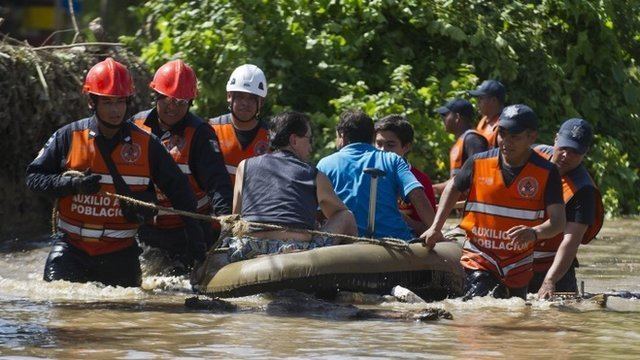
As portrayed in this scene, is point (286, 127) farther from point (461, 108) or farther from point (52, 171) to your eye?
point (461, 108)

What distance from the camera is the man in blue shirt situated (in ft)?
31.3

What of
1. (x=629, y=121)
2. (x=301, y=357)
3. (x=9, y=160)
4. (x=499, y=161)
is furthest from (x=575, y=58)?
(x=301, y=357)

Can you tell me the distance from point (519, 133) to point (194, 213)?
2025 millimetres

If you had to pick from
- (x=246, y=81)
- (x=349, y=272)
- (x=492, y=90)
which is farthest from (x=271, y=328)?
(x=492, y=90)

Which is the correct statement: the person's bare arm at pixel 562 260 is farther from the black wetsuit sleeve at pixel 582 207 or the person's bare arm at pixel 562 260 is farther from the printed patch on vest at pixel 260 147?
the printed patch on vest at pixel 260 147

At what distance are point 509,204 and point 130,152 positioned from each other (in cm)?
232

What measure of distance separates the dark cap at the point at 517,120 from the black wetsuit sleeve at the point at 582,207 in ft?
2.21

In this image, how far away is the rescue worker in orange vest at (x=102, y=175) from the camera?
8.89 m

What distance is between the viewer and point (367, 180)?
9.55 m

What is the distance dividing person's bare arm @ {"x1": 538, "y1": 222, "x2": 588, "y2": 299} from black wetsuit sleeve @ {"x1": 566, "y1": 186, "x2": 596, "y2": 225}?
0.21 feet

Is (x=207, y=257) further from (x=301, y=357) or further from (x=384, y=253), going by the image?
(x=301, y=357)

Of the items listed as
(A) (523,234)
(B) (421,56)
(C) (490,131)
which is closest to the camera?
(A) (523,234)

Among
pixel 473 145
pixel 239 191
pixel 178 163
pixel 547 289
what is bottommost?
pixel 547 289

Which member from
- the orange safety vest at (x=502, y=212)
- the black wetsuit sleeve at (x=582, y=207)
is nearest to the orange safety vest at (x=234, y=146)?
the orange safety vest at (x=502, y=212)
